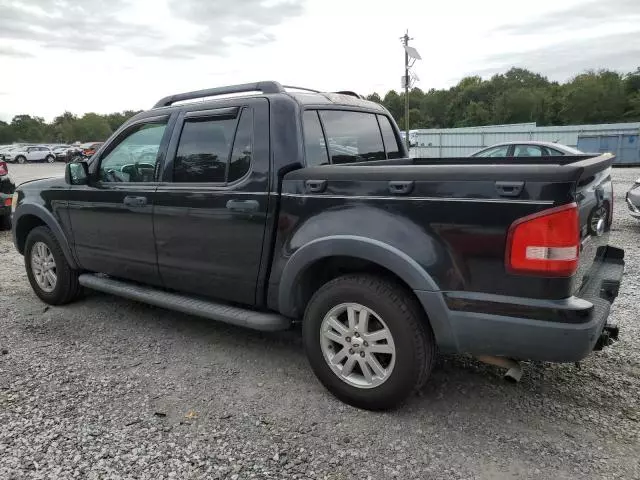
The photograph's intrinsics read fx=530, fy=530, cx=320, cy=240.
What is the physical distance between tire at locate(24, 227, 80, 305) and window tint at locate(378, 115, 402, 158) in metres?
3.14

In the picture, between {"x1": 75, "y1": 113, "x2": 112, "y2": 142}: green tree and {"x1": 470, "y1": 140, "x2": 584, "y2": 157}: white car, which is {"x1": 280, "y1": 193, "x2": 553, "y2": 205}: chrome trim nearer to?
{"x1": 470, "y1": 140, "x2": 584, "y2": 157}: white car

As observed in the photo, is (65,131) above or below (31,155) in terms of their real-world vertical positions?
above

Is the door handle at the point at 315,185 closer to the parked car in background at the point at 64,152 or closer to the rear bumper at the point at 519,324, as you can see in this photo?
the rear bumper at the point at 519,324

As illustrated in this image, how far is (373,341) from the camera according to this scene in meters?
3.03

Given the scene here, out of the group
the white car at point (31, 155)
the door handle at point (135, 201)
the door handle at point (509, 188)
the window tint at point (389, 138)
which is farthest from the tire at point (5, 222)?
the white car at point (31, 155)

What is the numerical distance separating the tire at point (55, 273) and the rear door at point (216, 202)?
1.49m

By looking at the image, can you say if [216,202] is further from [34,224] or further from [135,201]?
[34,224]

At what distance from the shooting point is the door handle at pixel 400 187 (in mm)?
2803

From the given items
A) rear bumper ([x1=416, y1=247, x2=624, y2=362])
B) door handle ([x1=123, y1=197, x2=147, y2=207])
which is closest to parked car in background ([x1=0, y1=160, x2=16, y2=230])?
door handle ([x1=123, y1=197, x2=147, y2=207])

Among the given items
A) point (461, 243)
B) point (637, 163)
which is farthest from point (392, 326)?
point (637, 163)

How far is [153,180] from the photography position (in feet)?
13.5

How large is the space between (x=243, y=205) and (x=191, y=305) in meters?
0.91

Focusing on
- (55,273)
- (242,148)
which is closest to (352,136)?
(242,148)

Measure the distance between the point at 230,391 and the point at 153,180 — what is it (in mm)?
1738
